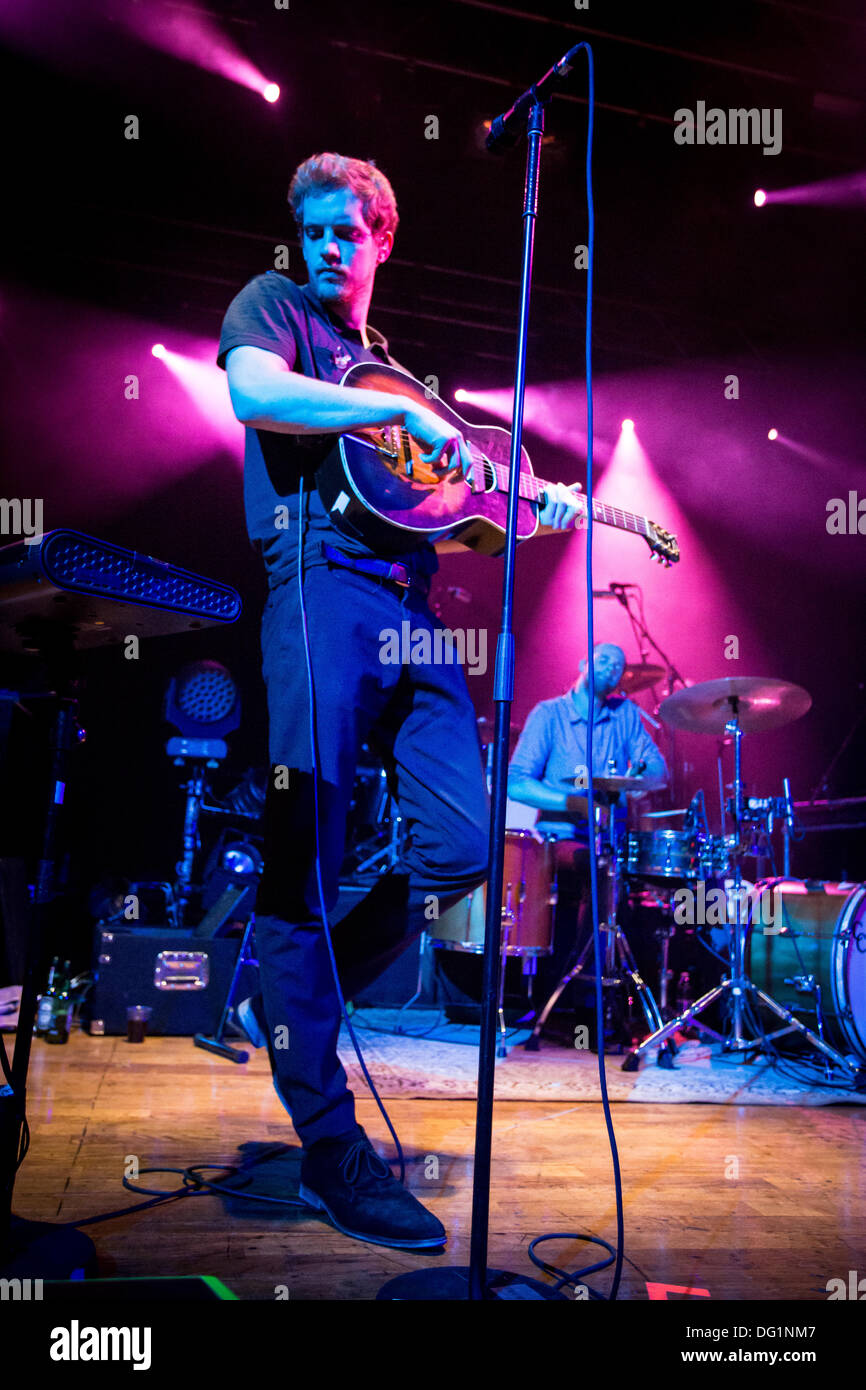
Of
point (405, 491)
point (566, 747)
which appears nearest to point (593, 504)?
point (405, 491)

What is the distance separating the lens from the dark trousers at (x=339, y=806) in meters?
1.89

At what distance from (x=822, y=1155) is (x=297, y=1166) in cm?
155

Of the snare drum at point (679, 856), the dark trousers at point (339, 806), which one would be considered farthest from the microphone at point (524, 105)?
the snare drum at point (679, 856)

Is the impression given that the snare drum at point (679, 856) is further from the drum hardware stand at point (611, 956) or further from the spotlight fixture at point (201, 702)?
the spotlight fixture at point (201, 702)

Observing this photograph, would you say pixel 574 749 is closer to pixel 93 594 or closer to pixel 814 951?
pixel 814 951

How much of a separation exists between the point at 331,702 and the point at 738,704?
10.6 ft

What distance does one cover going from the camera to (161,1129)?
8.46 feet

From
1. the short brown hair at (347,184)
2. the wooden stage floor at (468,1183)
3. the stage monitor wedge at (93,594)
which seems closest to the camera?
the stage monitor wedge at (93,594)

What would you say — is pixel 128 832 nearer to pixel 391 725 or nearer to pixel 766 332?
pixel 391 725

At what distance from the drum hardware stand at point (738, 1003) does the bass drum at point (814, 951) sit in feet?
0.27

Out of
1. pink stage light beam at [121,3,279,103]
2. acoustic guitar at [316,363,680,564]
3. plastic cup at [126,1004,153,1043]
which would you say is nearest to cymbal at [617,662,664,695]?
plastic cup at [126,1004,153,1043]

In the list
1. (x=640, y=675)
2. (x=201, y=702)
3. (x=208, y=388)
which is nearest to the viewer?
(x=201, y=702)

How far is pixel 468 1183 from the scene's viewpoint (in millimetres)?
2217
